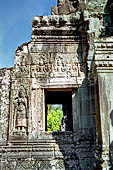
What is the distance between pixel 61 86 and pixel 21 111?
154cm

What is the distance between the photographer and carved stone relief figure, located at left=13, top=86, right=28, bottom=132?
6957 mm

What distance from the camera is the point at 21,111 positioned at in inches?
279

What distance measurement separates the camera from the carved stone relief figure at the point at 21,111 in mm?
6957

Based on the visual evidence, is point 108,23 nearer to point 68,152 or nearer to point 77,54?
point 77,54

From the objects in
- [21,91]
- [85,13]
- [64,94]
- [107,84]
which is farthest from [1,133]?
[85,13]

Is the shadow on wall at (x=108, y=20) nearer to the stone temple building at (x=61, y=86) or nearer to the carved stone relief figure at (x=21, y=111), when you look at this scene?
the stone temple building at (x=61, y=86)

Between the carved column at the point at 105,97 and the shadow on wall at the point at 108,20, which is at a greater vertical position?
the shadow on wall at the point at 108,20

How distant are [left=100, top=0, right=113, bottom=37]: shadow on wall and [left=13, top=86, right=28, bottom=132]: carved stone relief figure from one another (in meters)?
3.48

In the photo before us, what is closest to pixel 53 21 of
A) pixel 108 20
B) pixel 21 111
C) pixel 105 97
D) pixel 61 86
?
pixel 108 20

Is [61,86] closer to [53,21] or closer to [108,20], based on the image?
[53,21]

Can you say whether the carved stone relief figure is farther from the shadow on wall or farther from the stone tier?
the shadow on wall

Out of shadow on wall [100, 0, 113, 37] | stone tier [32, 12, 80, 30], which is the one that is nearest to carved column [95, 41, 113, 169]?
shadow on wall [100, 0, 113, 37]

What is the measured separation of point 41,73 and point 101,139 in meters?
3.16

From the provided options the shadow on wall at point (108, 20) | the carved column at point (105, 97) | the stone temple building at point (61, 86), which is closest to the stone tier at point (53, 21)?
Answer: the stone temple building at point (61, 86)
